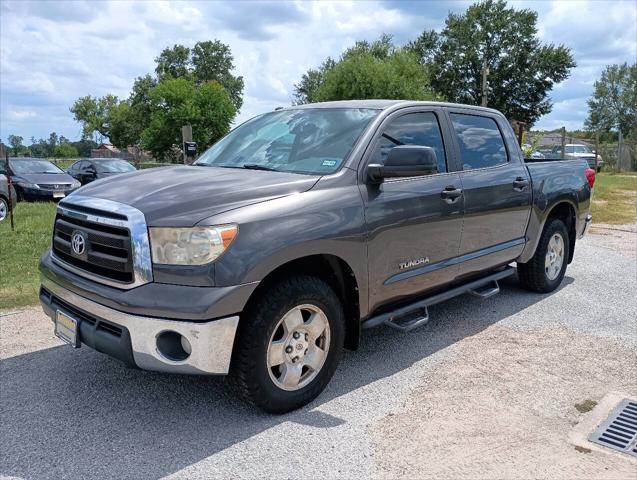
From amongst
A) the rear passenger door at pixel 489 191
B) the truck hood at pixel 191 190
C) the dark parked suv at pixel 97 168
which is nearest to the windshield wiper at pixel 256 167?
the truck hood at pixel 191 190

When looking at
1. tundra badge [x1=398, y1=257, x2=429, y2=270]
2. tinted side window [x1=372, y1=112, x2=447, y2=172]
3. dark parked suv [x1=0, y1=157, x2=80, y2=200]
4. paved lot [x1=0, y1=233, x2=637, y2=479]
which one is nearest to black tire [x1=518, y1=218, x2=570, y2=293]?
paved lot [x1=0, y1=233, x2=637, y2=479]

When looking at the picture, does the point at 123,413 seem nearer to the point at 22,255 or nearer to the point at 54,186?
the point at 22,255

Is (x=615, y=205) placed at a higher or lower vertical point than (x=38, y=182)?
lower

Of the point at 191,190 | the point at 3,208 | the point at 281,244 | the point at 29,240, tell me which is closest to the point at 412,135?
the point at 281,244

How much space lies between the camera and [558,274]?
619cm

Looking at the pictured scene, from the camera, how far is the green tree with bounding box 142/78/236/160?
36.7 m

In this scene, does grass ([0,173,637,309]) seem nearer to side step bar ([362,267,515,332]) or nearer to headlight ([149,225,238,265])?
headlight ([149,225,238,265])

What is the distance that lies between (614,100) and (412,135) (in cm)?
7611

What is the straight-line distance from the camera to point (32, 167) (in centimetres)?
1683

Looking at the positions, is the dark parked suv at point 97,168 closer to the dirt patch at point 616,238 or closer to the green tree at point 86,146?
the dirt patch at point 616,238

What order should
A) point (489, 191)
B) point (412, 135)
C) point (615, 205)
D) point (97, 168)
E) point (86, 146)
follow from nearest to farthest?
point (412, 135)
point (489, 191)
point (615, 205)
point (97, 168)
point (86, 146)

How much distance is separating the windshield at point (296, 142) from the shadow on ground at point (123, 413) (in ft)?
4.90

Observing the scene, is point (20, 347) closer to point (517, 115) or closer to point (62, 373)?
point (62, 373)

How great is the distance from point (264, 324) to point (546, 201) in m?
3.70
